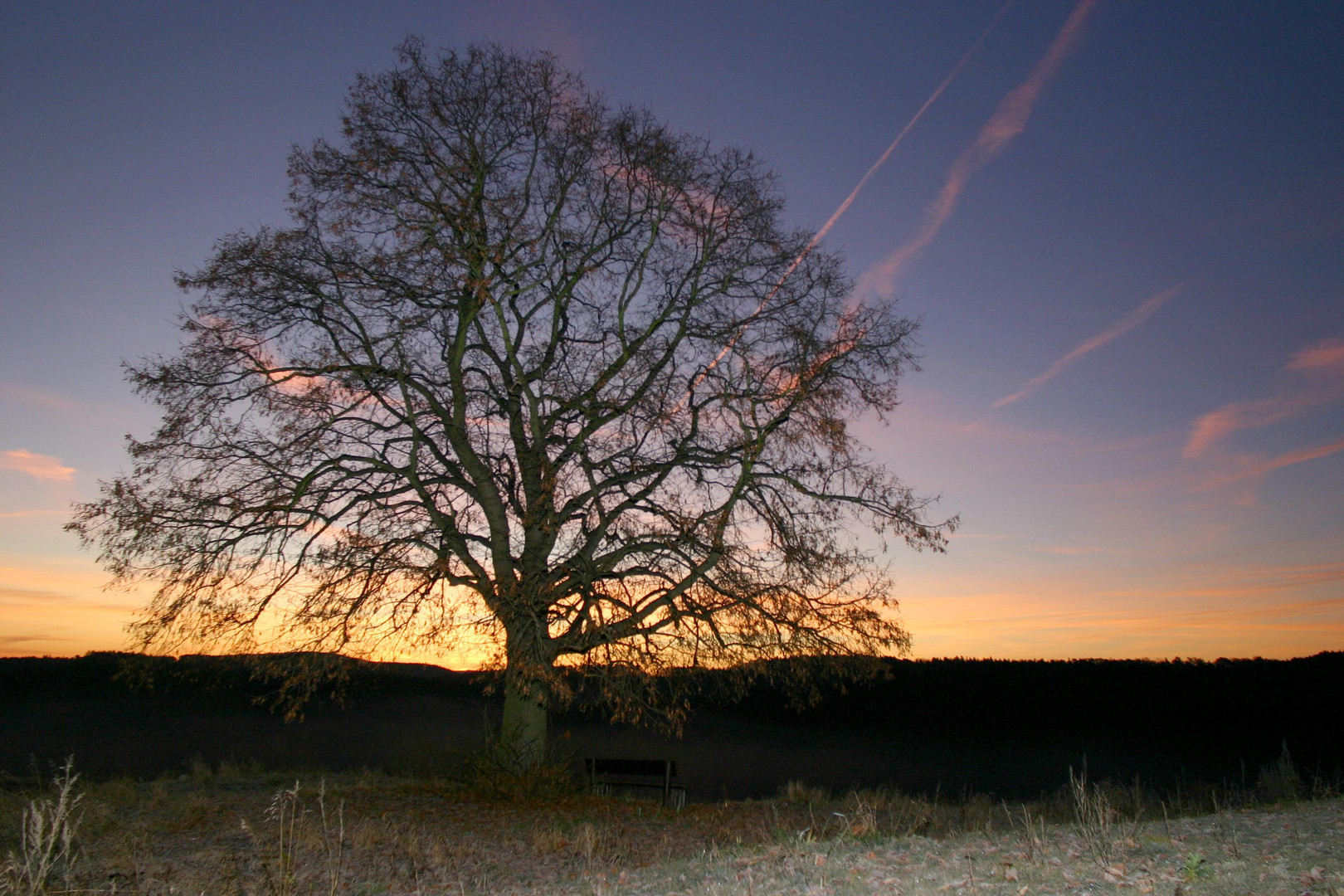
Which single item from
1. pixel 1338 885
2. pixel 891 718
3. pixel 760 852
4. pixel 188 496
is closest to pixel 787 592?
pixel 760 852

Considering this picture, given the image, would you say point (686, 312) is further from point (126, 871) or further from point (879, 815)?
point (126, 871)

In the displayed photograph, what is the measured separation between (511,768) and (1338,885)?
31.5 ft

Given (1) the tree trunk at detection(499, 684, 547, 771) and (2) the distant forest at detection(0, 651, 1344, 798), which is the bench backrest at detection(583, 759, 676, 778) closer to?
(1) the tree trunk at detection(499, 684, 547, 771)

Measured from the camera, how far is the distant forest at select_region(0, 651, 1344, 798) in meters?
22.3

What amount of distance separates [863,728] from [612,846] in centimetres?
2827

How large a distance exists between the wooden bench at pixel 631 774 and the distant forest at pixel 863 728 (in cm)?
365

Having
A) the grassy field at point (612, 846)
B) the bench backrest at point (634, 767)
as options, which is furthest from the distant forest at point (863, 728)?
the grassy field at point (612, 846)

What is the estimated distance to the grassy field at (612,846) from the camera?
498 centimetres

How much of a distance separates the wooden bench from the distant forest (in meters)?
3.65

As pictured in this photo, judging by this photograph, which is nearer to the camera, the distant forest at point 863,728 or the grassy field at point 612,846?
the grassy field at point 612,846

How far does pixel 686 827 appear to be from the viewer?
1002 cm

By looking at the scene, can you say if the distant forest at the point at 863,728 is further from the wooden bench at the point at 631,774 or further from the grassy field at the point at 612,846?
the grassy field at the point at 612,846

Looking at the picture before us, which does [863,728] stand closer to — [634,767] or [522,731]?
[634,767]

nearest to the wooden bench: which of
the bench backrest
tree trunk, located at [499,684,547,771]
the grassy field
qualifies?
the bench backrest
